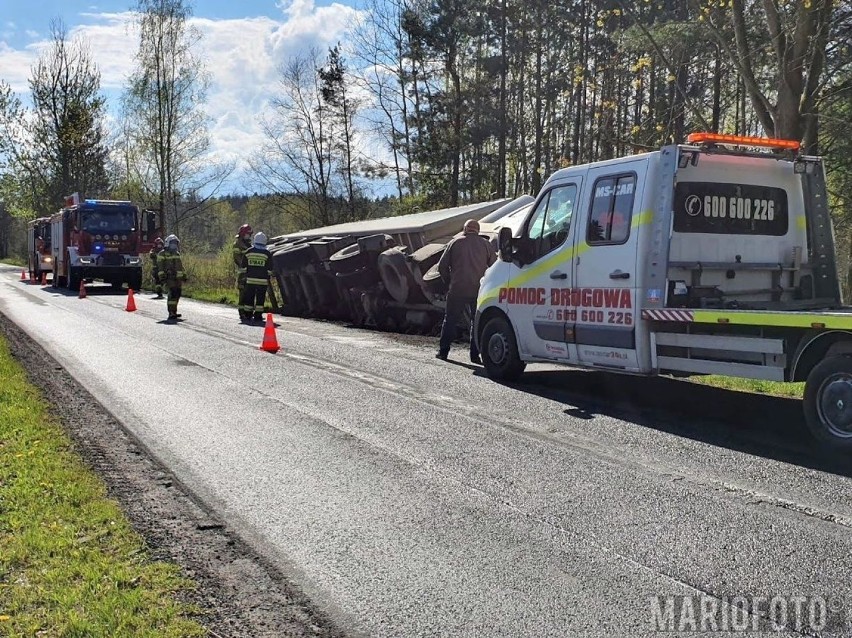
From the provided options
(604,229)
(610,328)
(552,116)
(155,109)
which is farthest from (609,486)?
(155,109)

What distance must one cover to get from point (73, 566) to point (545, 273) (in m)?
5.99

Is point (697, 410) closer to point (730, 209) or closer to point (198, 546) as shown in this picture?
point (730, 209)

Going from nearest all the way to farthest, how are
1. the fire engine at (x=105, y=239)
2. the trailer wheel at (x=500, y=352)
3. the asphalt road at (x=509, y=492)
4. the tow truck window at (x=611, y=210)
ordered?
the asphalt road at (x=509, y=492), the tow truck window at (x=611, y=210), the trailer wheel at (x=500, y=352), the fire engine at (x=105, y=239)

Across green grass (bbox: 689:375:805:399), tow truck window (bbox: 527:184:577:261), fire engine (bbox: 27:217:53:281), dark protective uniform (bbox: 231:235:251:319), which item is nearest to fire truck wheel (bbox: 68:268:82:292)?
fire engine (bbox: 27:217:53:281)

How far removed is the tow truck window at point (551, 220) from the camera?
28.8 feet

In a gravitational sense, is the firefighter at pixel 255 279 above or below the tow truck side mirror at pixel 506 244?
below

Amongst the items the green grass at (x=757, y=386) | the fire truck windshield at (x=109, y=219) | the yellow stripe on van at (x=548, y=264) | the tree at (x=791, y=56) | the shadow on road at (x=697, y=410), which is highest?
the tree at (x=791, y=56)

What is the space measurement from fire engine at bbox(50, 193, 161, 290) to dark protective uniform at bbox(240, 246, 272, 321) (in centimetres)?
1280

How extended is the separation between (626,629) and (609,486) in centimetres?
206

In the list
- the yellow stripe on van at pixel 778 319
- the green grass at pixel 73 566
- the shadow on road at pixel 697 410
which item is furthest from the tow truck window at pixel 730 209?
the green grass at pixel 73 566

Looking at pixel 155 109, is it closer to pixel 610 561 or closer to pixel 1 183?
pixel 1 183

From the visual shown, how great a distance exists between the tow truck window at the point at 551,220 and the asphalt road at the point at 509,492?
5.14 feet

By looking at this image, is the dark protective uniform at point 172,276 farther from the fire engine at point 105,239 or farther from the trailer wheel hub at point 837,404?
the trailer wheel hub at point 837,404

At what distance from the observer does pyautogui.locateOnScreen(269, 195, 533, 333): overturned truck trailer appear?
16.1 meters
